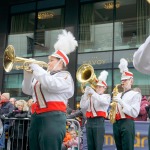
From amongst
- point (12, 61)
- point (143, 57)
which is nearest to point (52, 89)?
point (12, 61)

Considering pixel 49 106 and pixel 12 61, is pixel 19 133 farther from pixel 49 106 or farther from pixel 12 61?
pixel 49 106

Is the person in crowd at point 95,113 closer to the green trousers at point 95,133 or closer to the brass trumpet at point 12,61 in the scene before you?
the green trousers at point 95,133

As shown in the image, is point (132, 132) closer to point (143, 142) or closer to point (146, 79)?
point (143, 142)

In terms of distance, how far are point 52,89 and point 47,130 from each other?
53 cm

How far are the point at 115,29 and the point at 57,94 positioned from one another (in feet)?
33.1

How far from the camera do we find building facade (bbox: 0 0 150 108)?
13.6 m

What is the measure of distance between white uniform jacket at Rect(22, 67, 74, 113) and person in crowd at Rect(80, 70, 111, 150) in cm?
255

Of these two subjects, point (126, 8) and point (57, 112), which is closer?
point (57, 112)

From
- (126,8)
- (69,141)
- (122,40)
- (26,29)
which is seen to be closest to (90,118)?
(69,141)

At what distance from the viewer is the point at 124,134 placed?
5.99 m

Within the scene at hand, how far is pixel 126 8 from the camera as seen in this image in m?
14.1

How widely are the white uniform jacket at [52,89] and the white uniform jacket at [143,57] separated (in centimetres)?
169

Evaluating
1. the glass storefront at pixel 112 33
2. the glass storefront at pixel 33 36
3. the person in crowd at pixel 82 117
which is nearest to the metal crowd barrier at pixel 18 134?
the person in crowd at pixel 82 117

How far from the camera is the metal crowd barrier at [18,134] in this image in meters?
8.13
